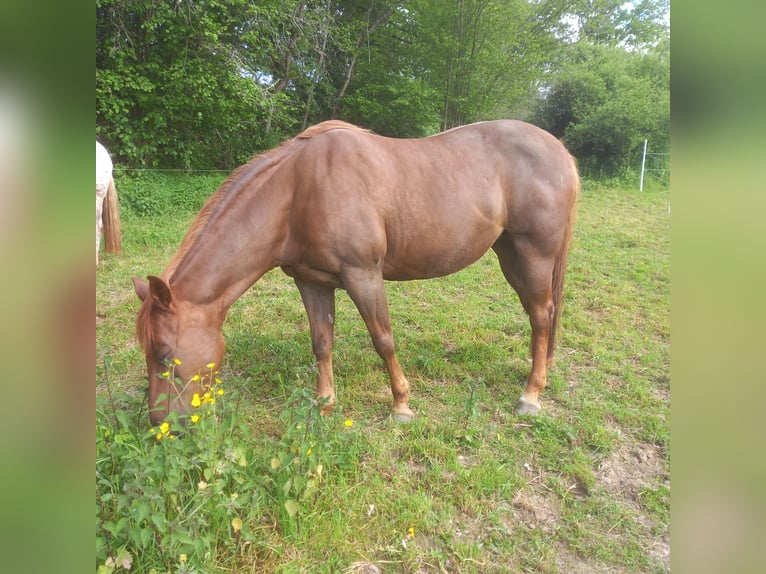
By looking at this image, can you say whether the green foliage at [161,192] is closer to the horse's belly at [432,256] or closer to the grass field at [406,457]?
the grass field at [406,457]

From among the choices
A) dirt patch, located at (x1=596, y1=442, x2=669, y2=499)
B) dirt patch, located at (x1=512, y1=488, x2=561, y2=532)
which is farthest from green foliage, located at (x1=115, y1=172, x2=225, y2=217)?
dirt patch, located at (x1=596, y1=442, x2=669, y2=499)

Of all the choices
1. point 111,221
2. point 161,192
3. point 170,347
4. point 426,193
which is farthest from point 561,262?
point 161,192

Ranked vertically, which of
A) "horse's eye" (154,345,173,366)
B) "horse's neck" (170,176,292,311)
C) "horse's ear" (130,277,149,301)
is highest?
"horse's neck" (170,176,292,311)

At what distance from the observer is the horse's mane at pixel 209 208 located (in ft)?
7.32

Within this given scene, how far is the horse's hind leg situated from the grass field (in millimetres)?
148

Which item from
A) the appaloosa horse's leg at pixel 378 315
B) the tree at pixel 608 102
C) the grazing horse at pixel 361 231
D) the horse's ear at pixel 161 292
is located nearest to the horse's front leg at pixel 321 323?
the grazing horse at pixel 361 231

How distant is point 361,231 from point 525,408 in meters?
1.74

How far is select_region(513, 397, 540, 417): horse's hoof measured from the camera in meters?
3.04

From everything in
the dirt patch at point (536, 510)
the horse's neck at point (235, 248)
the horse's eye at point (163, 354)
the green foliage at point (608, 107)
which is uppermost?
the green foliage at point (608, 107)

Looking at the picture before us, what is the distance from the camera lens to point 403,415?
297 centimetres

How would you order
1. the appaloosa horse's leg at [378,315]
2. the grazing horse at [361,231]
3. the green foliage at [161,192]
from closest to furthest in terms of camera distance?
the grazing horse at [361,231] → the appaloosa horse's leg at [378,315] → the green foliage at [161,192]

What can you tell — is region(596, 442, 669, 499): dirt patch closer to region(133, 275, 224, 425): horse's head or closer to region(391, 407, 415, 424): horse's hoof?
region(391, 407, 415, 424): horse's hoof
